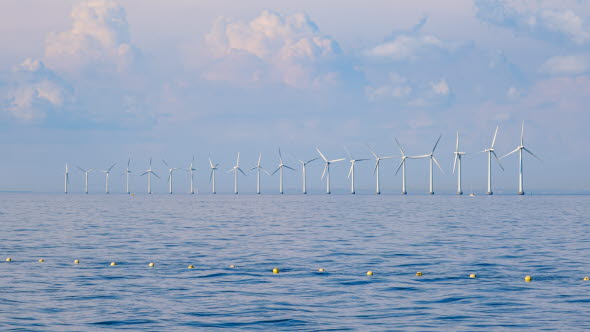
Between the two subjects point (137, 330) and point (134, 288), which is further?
point (134, 288)

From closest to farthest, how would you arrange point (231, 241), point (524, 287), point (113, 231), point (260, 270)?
point (524, 287) < point (260, 270) < point (231, 241) < point (113, 231)

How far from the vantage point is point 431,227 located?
93.6m

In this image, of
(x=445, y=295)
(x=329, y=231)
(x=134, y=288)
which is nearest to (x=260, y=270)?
(x=134, y=288)

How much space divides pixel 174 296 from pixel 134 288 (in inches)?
138

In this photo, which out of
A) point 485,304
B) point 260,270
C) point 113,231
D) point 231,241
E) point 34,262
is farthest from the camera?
point 113,231

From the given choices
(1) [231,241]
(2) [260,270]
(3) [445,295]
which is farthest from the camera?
(1) [231,241]

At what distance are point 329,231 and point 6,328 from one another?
57740 millimetres

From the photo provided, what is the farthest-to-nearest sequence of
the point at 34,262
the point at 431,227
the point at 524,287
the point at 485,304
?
the point at 431,227 < the point at 34,262 < the point at 524,287 < the point at 485,304

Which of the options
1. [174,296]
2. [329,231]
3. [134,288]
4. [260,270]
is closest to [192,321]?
[174,296]

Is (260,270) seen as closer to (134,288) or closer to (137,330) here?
(134,288)

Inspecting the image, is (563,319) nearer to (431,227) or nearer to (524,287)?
(524,287)

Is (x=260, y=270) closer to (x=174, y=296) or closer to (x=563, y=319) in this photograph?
(x=174, y=296)

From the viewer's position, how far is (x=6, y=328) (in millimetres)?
29531

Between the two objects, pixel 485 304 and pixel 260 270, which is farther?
pixel 260 270
